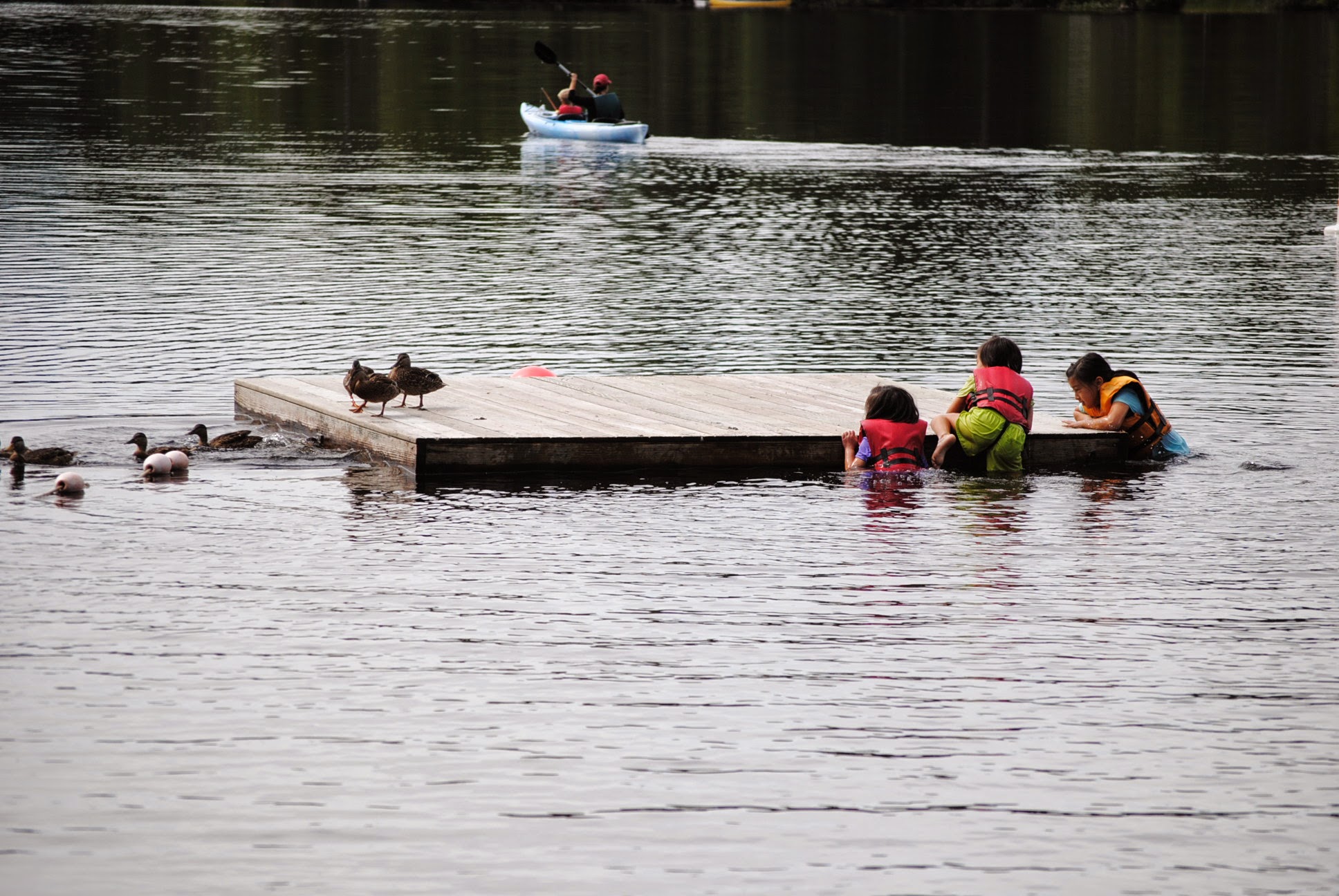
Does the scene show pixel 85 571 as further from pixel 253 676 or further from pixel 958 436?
pixel 958 436

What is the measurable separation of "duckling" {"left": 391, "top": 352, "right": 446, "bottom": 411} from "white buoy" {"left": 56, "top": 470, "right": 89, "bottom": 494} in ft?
8.52

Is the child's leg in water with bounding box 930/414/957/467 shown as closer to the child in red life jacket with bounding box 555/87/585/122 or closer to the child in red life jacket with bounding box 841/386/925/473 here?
the child in red life jacket with bounding box 841/386/925/473

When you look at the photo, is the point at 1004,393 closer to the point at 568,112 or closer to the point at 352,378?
the point at 352,378

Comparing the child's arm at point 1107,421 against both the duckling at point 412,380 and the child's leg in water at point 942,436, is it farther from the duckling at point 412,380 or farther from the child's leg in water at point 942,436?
the duckling at point 412,380

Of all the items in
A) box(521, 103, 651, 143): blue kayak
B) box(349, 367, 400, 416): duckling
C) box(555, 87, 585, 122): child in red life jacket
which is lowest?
box(349, 367, 400, 416): duckling

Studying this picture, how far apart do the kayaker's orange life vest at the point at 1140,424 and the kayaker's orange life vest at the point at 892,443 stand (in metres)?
1.69

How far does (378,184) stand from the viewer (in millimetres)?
37500

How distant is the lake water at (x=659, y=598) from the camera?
7.96 m

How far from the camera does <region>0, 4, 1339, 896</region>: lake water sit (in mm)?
7957

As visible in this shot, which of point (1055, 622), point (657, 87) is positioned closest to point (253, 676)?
point (1055, 622)

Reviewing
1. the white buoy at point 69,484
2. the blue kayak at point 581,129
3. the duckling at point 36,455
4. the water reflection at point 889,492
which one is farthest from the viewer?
the blue kayak at point 581,129

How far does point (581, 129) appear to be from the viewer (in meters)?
47.8

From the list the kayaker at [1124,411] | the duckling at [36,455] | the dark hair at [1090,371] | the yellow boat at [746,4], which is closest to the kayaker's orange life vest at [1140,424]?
the kayaker at [1124,411]

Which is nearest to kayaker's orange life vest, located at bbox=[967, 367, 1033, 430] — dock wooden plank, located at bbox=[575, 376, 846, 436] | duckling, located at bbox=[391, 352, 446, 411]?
→ dock wooden plank, located at bbox=[575, 376, 846, 436]
